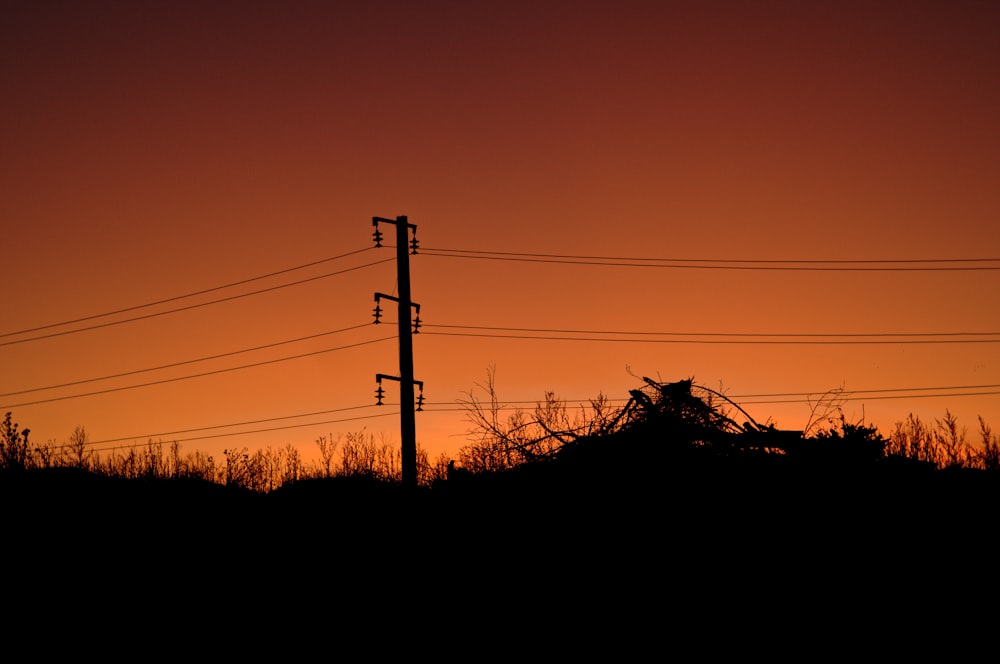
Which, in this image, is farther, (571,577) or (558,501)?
(558,501)

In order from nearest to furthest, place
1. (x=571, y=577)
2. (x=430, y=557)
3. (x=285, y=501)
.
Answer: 1. (x=571, y=577)
2. (x=430, y=557)
3. (x=285, y=501)

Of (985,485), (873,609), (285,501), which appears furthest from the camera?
(285,501)

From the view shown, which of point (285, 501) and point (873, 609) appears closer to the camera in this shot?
point (873, 609)

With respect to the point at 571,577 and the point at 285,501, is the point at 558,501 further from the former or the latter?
the point at 285,501

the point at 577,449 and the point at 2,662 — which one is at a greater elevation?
the point at 577,449

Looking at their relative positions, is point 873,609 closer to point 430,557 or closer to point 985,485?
point 985,485

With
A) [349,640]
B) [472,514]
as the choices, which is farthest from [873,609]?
[349,640]

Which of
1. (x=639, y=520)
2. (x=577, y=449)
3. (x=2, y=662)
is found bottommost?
(x=2, y=662)

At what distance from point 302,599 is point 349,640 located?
2216 mm

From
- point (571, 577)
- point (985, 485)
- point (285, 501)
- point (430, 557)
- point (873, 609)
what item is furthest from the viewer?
point (285, 501)

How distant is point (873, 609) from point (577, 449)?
5150mm

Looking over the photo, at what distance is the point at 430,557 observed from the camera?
1384 centimetres

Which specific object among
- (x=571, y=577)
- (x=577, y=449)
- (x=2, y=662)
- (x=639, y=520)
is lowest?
(x=2, y=662)

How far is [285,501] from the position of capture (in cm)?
2402
